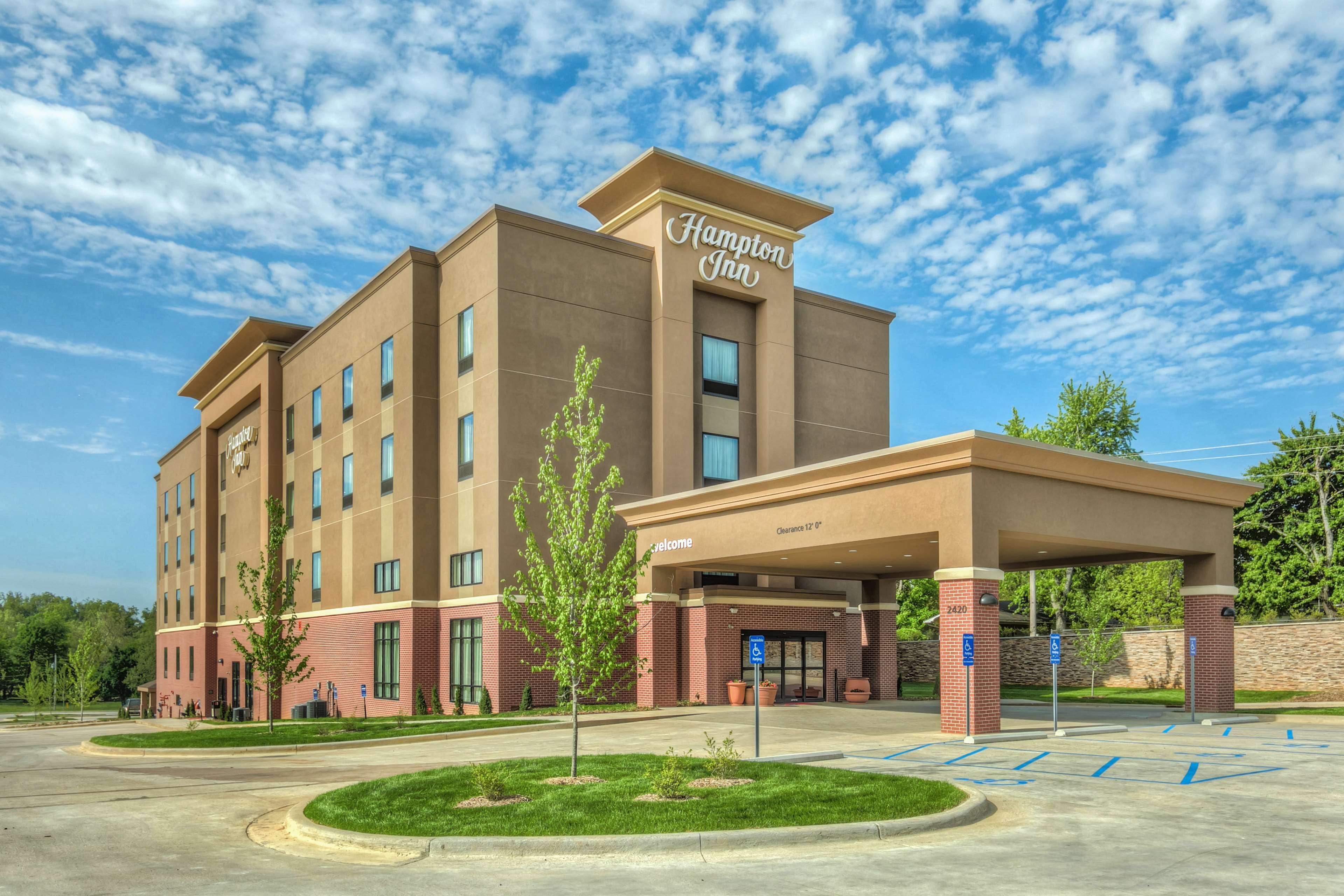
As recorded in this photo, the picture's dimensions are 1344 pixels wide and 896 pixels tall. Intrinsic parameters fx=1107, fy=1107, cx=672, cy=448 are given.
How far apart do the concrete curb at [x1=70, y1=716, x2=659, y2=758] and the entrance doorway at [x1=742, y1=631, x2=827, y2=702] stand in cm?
1125

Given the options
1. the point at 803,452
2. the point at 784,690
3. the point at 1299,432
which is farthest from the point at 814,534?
the point at 1299,432

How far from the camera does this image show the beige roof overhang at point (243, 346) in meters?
55.4

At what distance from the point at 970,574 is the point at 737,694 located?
44.2 ft

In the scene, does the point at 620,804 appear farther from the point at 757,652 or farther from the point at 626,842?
the point at 757,652

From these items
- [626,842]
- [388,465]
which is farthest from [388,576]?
[626,842]

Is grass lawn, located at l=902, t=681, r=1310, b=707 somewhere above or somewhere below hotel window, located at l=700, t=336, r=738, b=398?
below

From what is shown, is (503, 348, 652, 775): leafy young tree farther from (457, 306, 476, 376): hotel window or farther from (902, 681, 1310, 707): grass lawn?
(902, 681, 1310, 707): grass lawn

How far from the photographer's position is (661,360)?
128ft

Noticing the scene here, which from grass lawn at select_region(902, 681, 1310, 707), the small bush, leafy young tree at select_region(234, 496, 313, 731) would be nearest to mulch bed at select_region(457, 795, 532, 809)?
the small bush

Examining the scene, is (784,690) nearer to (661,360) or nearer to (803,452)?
(803,452)

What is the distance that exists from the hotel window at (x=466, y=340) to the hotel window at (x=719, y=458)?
29.0 feet

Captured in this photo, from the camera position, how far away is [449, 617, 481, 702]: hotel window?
36719 mm

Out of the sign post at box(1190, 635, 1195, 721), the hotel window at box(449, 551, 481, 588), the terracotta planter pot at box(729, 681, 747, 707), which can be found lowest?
the terracotta planter pot at box(729, 681, 747, 707)

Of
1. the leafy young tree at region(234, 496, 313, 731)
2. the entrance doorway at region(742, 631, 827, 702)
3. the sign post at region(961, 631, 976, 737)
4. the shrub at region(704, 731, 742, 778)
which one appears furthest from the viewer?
the entrance doorway at region(742, 631, 827, 702)
